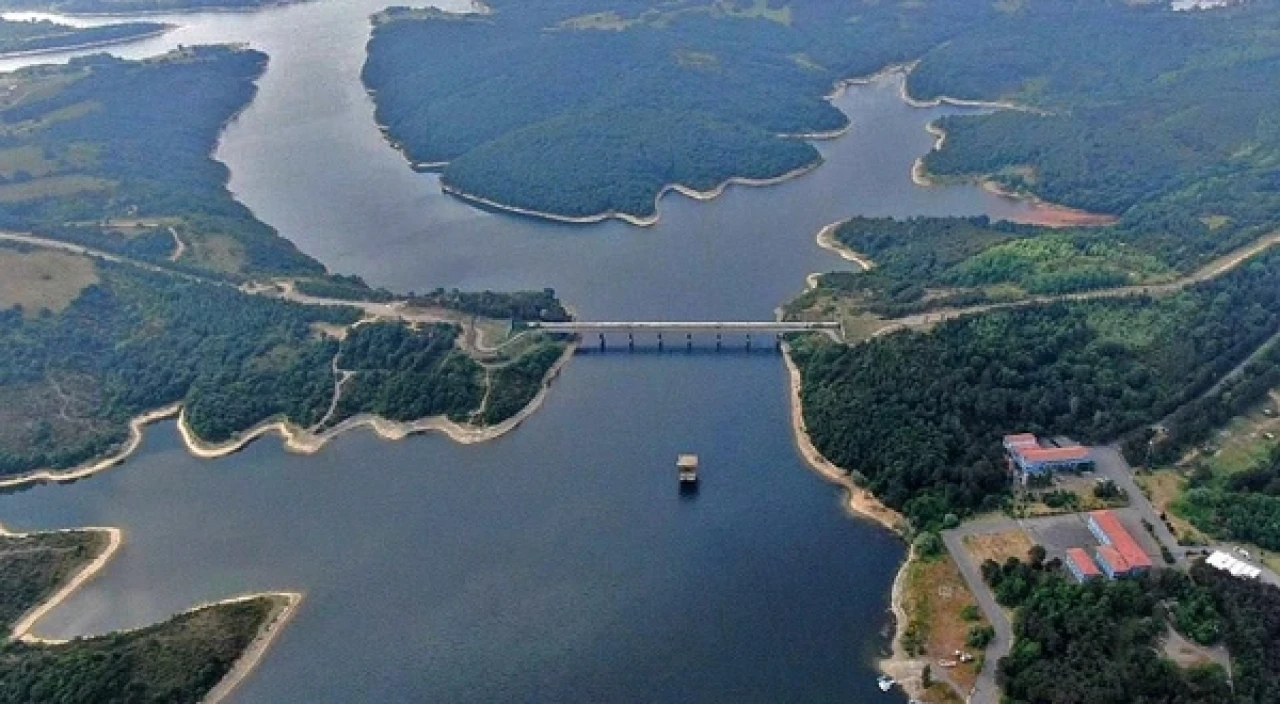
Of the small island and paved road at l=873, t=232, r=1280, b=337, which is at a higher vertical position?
paved road at l=873, t=232, r=1280, b=337

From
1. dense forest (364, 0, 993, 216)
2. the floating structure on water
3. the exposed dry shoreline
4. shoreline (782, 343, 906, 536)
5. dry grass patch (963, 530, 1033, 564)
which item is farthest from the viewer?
dense forest (364, 0, 993, 216)

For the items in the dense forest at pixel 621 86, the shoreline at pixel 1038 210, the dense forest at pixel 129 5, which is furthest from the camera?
the dense forest at pixel 129 5

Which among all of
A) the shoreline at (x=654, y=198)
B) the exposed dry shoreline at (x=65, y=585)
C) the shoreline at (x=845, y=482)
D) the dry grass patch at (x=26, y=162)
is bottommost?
the exposed dry shoreline at (x=65, y=585)

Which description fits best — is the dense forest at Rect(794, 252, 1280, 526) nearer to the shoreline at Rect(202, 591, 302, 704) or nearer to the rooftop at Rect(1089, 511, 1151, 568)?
the rooftop at Rect(1089, 511, 1151, 568)

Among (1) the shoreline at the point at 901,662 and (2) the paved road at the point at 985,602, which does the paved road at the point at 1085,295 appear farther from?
(1) the shoreline at the point at 901,662

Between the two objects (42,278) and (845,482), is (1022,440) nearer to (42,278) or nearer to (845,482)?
(845,482)

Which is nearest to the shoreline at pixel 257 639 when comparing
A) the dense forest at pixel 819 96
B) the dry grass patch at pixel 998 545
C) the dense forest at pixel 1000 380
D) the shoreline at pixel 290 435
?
the shoreline at pixel 290 435

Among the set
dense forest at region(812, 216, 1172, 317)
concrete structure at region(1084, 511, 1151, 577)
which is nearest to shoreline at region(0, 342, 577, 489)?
dense forest at region(812, 216, 1172, 317)
